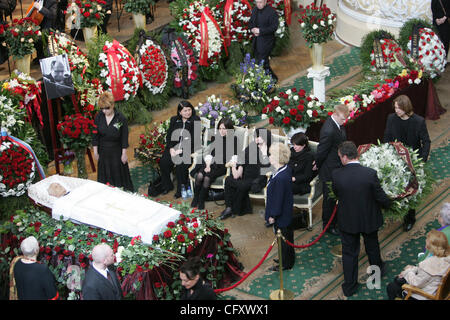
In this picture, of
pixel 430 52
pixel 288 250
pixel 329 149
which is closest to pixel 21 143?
pixel 288 250

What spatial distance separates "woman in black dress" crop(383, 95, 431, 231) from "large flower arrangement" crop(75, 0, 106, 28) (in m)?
4.80

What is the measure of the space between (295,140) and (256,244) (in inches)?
47.8

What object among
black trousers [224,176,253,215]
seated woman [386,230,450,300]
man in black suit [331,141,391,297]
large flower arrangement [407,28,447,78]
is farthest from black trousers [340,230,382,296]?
large flower arrangement [407,28,447,78]

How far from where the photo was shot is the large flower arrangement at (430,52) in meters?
10.6

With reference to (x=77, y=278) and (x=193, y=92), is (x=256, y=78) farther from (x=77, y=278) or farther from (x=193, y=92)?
(x=77, y=278)

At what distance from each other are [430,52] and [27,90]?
18.4ft

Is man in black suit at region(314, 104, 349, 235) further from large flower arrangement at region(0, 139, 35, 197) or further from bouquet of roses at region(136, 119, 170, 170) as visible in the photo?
large flower arrangement at region(0, 139, 35, 197)

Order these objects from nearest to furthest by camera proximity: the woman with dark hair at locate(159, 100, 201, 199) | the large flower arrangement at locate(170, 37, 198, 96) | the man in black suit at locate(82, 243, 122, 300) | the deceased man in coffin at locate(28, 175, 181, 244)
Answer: the man in black suit at locate(82, 243, 122, 300) → the deceased man in coffin at locate(28, 175, 181, 244) → the woman with dark hair at locate(159, 100, 201, 199) → the large flower arrangement at locate(170, 37, 198, 96)

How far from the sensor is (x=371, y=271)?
288 inches

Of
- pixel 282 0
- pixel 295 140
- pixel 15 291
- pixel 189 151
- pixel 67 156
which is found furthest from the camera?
pixel 282 0

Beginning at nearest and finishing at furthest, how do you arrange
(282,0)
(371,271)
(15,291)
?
1. (15,291)
2. (371,271)
3. (282,0)

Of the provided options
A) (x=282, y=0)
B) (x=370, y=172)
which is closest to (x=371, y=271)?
(x=370, y=172)

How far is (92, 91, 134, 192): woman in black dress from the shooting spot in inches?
336

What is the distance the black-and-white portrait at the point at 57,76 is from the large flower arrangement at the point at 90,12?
1.85 meters
